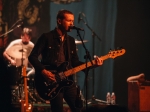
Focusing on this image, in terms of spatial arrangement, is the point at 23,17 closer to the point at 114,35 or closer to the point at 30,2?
the point at 30,2

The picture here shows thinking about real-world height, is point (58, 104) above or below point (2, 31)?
below

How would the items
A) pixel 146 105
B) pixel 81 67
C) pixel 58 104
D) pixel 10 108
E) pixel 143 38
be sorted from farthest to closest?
1. pixel 143 38
2. pixel 146 105
3. pixel 81 67
4. pixel 58 104
5. pixel 10 108

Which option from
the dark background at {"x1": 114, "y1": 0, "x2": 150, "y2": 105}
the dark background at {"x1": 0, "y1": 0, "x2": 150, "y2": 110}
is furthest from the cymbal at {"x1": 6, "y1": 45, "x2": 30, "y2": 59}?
the dark background at {"x1": 114, "y1": 0, "x2": 150, "y2": 105}

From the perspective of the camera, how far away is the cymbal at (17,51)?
7.79 m

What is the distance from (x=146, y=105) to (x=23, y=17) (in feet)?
14.3

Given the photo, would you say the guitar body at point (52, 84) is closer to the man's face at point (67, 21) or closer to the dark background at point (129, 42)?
the man's face at point (67, 21)

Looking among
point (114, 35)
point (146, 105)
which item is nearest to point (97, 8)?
point (114, 35)

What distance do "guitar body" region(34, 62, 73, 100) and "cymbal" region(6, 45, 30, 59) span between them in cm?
367

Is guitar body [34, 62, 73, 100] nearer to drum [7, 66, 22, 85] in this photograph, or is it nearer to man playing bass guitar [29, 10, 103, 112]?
man playing bass guitar [29, 10, 103, 112]

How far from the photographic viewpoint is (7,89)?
175cm

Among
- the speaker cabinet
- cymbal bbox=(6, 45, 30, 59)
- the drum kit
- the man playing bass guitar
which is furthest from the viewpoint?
cymbal bbox=(6, 45, 30, 59)

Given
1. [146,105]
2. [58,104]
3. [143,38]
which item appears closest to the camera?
[58,104]

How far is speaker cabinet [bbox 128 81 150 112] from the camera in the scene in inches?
252

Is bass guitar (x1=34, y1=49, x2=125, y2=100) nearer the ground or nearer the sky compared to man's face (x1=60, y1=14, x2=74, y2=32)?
nearer the ground
